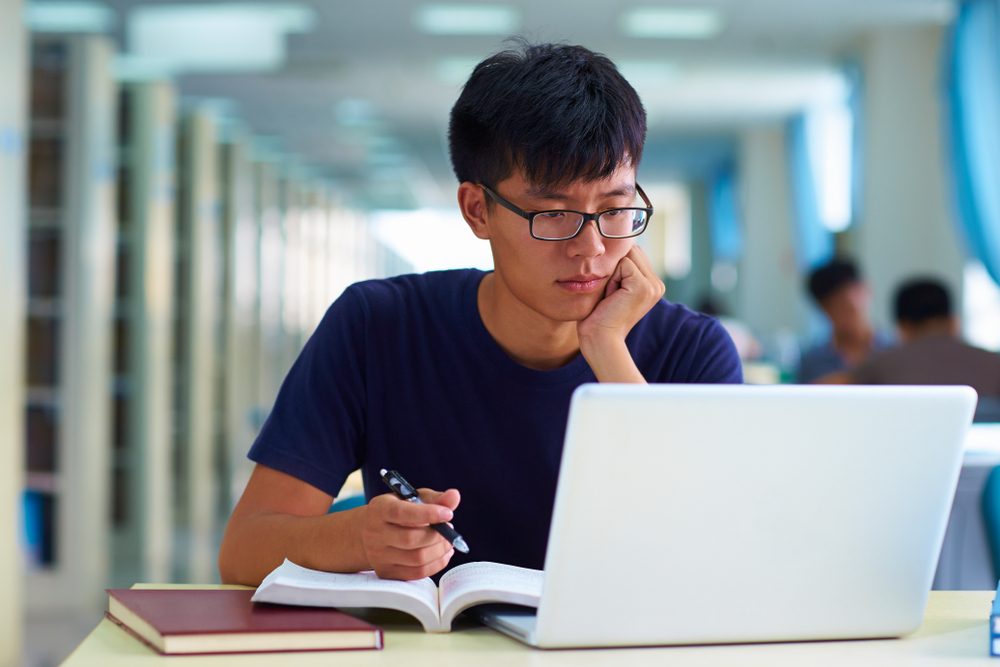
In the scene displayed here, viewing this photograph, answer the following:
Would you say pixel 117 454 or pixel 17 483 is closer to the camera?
pixel 17 483

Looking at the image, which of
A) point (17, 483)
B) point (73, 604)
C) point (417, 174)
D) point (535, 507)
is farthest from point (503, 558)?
point (417, 174)

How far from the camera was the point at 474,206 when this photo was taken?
174cm

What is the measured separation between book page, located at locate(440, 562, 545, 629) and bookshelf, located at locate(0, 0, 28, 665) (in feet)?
9.86

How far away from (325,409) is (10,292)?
2.61 metres

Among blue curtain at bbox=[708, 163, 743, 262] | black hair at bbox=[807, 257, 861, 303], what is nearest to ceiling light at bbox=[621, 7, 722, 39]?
black hair at bbox=[807, 257, 861, 303]

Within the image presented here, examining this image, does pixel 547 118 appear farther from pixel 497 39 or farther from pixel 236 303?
pixel 236 303

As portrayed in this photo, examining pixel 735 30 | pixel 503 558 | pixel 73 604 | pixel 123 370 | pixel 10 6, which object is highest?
pixel 735 30

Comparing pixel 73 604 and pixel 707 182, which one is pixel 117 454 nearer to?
pixel 73 604

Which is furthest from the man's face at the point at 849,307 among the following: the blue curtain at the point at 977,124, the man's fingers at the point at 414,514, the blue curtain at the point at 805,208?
the man's fingers at the point at 414,514

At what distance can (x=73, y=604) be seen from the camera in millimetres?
5711

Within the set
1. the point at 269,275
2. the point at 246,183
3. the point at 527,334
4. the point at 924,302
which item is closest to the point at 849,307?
the point at 924,302

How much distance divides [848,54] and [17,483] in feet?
21.6

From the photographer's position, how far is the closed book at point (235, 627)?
1.16 meters

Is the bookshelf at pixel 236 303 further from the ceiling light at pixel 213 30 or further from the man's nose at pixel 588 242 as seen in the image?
the man's nose at pixel 588 242
